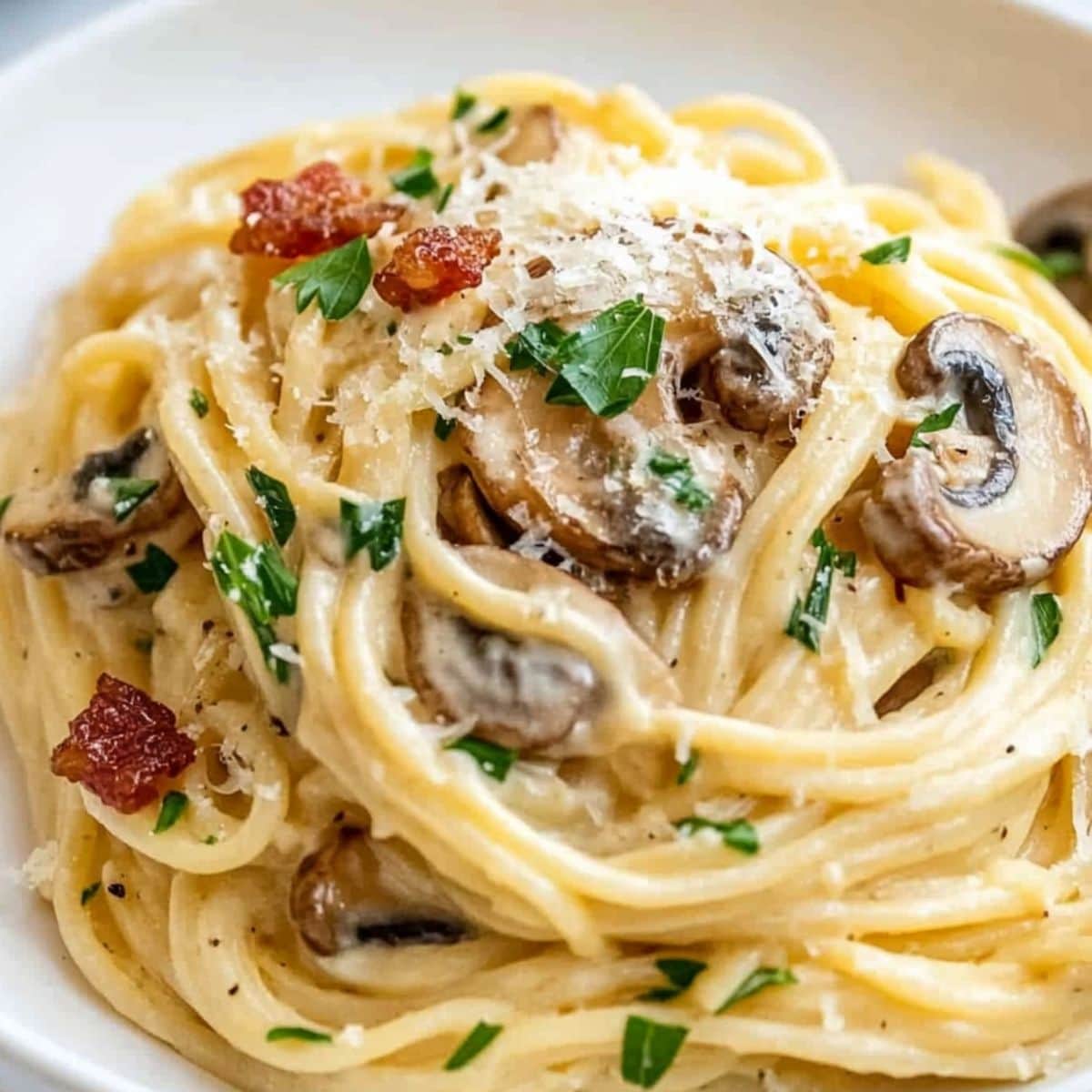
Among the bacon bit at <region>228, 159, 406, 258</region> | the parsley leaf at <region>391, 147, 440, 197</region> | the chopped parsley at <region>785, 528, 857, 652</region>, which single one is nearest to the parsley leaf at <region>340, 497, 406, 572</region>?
the chopped parsley at <region>785, 528, 857, 652</region>

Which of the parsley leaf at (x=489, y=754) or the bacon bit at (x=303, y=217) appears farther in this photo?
the bacon bit at (x=303, y=217)

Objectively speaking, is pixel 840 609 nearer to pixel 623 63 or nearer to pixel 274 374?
pixel 274 374

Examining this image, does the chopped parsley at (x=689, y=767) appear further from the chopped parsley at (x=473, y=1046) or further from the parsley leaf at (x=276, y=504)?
the parsley leaf at (x=276, y=504)

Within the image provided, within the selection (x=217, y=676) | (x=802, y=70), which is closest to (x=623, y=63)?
(x=802, y=70)

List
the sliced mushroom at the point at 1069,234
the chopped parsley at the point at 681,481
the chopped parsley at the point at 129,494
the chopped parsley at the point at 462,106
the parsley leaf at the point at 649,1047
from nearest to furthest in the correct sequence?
the parsley leaf at the point at 649,1047, the chopped parsley at the point at 681,481, the chopped parsley at the point at 129,494, the chopped parsley at the point at 462,106, the sliced mushroom at the point at 1069,234

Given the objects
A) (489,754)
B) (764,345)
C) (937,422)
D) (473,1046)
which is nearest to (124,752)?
(489,754)

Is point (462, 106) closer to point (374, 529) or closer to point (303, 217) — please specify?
point (303, 217)

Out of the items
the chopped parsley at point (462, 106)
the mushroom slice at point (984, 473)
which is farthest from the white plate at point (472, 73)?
the mushroom slice at point (984, 473)
